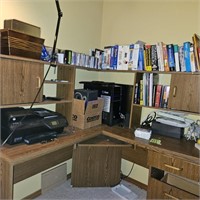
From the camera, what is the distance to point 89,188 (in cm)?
217

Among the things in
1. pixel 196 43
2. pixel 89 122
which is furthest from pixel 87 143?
pixel 196 43

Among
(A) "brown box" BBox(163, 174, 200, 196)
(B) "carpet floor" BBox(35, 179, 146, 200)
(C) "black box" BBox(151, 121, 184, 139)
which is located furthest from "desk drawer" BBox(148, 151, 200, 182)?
(B) "carpet floor" BBox(35, 179, 146, 200)

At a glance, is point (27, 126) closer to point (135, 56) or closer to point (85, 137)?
point (85, 137)

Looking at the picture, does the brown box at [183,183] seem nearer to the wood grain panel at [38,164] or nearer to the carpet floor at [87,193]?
the carpet floor at [87,193]

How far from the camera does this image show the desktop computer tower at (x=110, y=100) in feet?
6.71

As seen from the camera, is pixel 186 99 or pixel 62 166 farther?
pixel 62 166

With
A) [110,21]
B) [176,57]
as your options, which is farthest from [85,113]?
[110,21]

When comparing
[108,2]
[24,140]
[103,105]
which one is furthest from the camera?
[108,2]

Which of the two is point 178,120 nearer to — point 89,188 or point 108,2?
point 89,188

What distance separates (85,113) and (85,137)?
278mm

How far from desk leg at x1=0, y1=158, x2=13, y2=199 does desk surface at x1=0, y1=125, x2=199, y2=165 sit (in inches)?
2.6

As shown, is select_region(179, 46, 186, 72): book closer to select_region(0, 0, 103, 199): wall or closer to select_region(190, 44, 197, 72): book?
select_region(190, 44, 197, 72): book

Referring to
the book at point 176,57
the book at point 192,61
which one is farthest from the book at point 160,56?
the book at point 192,61

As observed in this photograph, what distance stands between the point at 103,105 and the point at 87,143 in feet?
1.53
